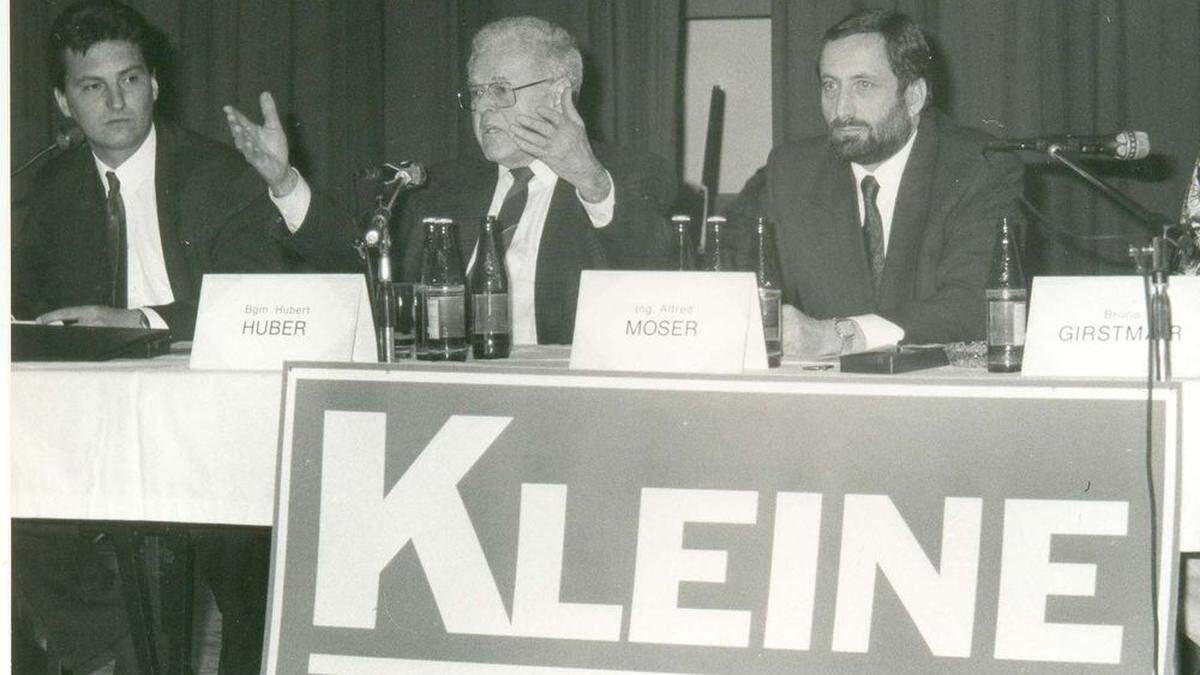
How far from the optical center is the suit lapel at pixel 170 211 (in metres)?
2.45

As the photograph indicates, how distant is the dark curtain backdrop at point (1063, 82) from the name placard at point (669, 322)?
2442 millimetres

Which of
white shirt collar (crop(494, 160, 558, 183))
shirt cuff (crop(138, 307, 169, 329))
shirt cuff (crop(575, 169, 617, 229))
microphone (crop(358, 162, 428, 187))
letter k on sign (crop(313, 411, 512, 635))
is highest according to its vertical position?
white shirt collar (crop(494, 160, 558, 183))

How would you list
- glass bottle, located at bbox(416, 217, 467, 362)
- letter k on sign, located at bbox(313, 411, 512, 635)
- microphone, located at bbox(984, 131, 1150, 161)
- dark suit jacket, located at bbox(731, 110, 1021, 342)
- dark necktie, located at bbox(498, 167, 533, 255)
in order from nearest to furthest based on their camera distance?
letter k on sign, located at bbox(313, 411, 512, 635) < microphone, located at bbox(984, 131, 1150, 161) < glass bottle, located at bbox(416, 217, 467, 362) < dark suit jacket, located at bbox(731, 110, 1021, 342) < dark necktie, located at bbox(498, 167, 533, 255)

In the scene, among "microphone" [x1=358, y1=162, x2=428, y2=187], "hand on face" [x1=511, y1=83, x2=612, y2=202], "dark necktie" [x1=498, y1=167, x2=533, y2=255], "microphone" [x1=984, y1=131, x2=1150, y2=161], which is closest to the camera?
"microphone" [x1=984, y1=131, x2=1150, y2=161]

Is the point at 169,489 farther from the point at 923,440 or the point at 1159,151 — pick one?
the point at 1159,151

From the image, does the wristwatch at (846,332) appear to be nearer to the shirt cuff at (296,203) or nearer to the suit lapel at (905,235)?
the suit lapel at (905,235)

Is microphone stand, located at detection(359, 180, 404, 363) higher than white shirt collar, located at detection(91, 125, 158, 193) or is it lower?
lower

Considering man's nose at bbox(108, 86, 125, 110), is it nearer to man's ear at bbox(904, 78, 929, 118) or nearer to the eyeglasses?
the eyeglasses

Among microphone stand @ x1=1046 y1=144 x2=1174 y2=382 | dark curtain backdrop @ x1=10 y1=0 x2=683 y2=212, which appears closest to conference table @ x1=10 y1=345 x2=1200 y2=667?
microphone stand @ x1=1046 y1=144 x2=1174 y2=382

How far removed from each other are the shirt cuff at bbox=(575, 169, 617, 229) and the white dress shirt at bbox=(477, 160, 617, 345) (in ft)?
0.30

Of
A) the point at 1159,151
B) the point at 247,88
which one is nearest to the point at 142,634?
the point at 247,88

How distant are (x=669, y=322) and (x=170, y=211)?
5.03 ft

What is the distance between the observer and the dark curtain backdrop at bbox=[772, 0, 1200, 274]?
356 centimetres

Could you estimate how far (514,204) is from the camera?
242 centimetres
